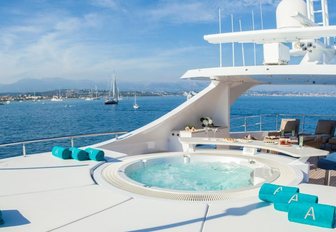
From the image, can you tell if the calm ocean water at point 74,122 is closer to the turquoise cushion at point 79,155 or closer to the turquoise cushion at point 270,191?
the turquoise cushion at point 79,155

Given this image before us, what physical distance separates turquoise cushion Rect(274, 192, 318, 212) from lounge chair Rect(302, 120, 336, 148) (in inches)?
222

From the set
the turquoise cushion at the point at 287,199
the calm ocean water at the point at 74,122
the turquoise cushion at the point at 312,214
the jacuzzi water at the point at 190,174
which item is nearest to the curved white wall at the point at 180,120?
the calm ocean water at the point at 74,122

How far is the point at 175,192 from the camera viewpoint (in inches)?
171

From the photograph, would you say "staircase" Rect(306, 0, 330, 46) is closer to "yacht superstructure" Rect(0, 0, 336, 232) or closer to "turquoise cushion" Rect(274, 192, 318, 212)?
"yacht superstructure" Rect(0, 0, 336, 232)

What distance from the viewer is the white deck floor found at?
10.7 ft

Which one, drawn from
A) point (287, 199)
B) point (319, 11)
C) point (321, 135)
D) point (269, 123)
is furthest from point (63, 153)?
point (269, 123)

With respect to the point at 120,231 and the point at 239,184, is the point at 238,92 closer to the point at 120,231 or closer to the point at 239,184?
the point at 239,184

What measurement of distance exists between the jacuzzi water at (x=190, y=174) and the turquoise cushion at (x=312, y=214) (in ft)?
8.12

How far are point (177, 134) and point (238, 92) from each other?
278cm

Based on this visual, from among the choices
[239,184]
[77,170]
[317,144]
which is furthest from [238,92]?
[77,170]

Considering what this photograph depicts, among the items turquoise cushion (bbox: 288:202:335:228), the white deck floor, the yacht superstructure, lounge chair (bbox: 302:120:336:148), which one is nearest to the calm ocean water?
lounge chair (bbox: 302:120:336:148)

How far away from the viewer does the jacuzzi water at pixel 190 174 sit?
6.00m

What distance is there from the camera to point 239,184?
595 cm

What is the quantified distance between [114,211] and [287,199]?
6.34 feet
